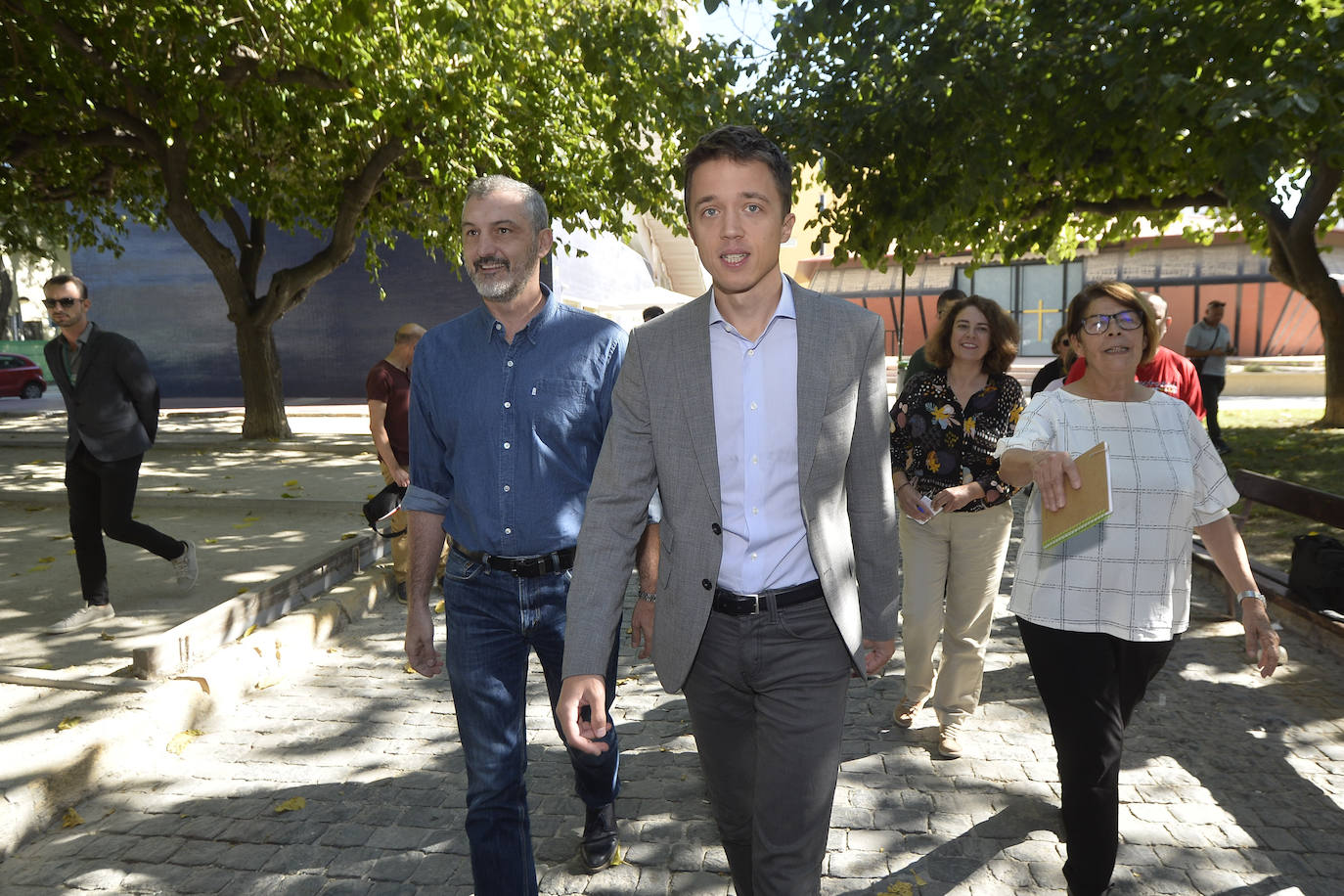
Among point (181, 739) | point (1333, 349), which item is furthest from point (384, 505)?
point (1333, 349)

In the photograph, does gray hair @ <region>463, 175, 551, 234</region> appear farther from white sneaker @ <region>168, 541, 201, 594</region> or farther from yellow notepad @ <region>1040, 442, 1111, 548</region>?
white sneaker @ <region>168, 541, 201, 594</region>

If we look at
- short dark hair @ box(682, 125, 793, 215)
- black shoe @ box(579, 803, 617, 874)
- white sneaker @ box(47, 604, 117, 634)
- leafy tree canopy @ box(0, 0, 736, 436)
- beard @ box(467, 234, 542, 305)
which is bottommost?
black shoe @ box(579, 803, 617, 874)

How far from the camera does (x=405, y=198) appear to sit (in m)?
17.5

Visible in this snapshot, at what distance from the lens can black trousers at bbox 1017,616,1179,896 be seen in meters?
2.88

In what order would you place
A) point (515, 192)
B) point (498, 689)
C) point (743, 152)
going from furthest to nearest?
point (515, 192) → point (498, 689) → point (743, 152)

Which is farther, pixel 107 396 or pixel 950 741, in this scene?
pixel 107 396

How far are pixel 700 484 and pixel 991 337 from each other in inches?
106

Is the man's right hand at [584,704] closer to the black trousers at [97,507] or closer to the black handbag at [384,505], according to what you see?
the black handbag at [384,505]

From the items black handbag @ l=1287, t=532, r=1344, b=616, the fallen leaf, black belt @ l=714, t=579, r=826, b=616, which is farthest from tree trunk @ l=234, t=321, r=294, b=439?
black belt @ l=714, t=579, r=826, b=616

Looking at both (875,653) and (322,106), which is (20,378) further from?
(875,653)

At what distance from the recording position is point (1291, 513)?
6.39 m

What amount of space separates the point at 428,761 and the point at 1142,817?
300cm

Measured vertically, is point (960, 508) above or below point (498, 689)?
above

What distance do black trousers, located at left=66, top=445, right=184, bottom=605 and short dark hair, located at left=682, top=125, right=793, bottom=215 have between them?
4.95m
